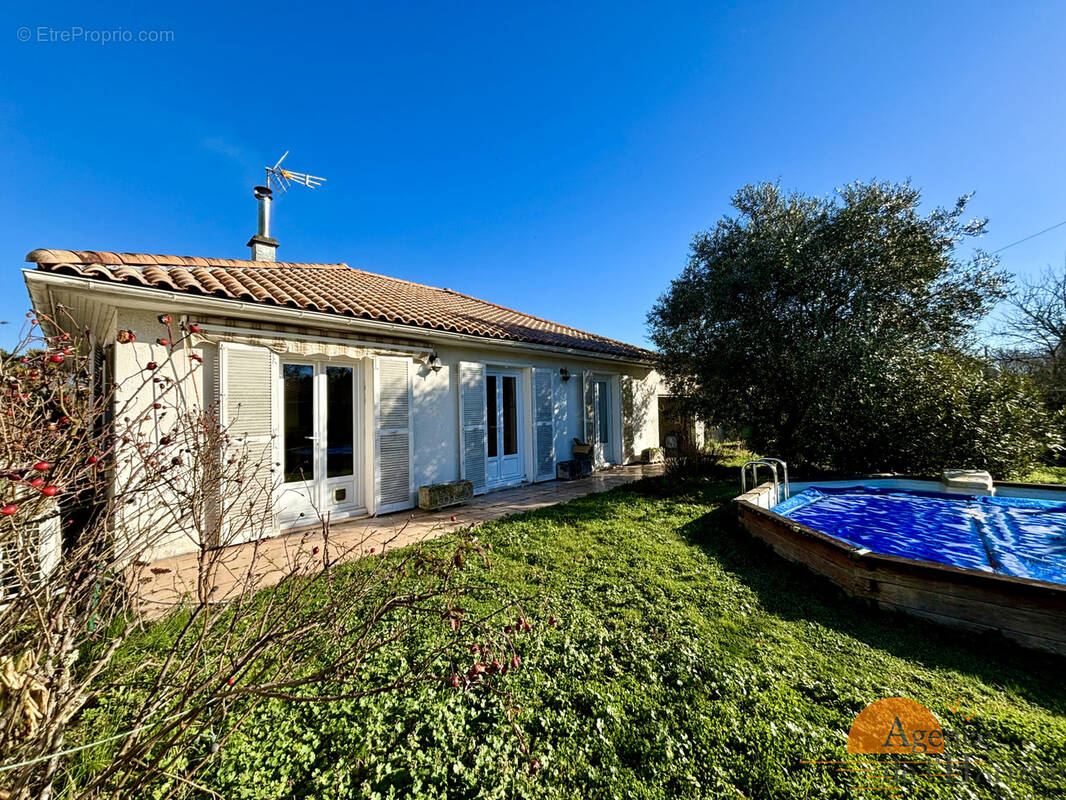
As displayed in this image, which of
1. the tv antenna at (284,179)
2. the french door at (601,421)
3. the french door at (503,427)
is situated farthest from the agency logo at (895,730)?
the tv antenna at (284,179)

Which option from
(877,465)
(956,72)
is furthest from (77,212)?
(956,72)

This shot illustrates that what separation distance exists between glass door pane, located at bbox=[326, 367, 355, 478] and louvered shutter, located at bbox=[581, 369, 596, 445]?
760 centimetres

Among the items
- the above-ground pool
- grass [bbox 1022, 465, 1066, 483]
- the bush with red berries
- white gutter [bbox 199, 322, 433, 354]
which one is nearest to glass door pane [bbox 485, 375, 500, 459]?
white gutter [bbox 199, 322, 433, 354]

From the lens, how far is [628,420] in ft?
49.7

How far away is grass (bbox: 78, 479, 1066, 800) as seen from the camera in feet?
7.58

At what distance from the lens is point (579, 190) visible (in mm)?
14000

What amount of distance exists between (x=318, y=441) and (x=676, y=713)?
695 cm

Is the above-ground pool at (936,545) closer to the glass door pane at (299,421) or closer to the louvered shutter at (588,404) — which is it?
the louvered shutter at (588,404)

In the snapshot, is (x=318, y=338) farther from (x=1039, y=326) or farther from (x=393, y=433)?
(x=1039, y=326)

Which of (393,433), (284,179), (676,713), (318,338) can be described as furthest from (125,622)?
(284,179)

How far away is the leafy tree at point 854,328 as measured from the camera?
9453 mm

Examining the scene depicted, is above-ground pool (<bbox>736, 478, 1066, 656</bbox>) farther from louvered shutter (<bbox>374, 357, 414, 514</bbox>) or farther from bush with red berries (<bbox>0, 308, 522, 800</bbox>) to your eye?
louvered shutter (<bbox>374, 357, 414, 514</bbox>)

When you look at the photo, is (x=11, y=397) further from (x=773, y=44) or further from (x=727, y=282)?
(x=773, y=44)

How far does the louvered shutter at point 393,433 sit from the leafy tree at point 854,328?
8.72 m
